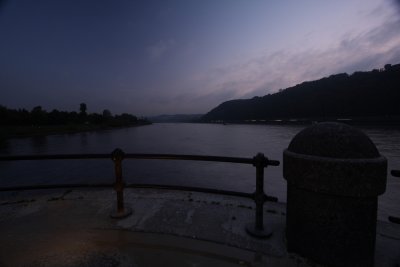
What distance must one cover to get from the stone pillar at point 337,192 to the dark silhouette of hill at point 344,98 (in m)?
86.4

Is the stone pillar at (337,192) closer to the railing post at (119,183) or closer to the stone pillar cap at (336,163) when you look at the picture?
the stone pillar cap at (336,163)

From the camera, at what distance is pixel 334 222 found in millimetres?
2385

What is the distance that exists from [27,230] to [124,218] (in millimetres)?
1170

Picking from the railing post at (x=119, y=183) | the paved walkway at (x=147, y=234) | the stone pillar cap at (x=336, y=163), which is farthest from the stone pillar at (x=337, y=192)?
the railing post at (x=119, y=183)


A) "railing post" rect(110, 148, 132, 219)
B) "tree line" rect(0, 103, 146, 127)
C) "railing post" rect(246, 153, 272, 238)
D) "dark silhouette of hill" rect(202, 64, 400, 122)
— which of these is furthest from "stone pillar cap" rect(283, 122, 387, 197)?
"tree line" rect(0, 103, 146, 127)

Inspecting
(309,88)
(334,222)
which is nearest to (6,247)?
(334,222)

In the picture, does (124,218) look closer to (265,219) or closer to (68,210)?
(68,210)

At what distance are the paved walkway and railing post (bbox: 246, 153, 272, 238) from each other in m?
0.08

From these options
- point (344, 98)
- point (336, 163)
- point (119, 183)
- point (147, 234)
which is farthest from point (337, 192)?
point (344, 98)

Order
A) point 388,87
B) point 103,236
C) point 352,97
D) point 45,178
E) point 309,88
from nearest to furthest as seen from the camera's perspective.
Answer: point 103,236, point 45,178, point 388,87, point 352,97, point 309,88

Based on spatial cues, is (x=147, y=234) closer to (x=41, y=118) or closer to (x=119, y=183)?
(x=119, y=183)

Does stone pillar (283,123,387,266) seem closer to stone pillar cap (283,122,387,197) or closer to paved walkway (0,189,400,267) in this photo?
stone pillar cap (283,122,387,197)

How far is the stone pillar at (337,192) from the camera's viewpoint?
7.43 ft

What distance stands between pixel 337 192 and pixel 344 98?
11739 centimetres
